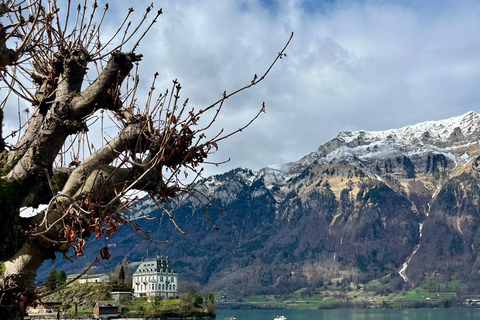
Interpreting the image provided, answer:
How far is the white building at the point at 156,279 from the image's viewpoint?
17412cm

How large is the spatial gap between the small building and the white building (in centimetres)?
5854

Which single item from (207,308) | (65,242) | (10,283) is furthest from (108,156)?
(207,308)

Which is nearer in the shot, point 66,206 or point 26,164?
point 66,206

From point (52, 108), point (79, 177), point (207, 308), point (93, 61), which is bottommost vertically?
point (207, 308)

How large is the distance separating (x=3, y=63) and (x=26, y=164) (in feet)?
4.32

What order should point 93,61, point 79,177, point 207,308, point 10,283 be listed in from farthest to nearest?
point 207,308 → point 93,61 → point 79,177 → point 10,283

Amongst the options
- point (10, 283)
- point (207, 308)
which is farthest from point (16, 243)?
point (207, 308)

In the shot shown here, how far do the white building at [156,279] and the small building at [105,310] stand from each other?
58535mm

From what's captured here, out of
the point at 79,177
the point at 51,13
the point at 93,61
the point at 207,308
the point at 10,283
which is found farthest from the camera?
the point at 207,308

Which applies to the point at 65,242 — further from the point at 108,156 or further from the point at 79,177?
the point at 108,156

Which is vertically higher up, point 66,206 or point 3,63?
point 3,63

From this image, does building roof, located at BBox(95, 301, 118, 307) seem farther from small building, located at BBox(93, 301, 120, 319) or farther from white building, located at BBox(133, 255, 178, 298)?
white building, located at BBox(133, 255, 178, 298)

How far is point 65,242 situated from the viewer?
5844 millimetres

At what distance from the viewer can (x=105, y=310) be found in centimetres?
11131
